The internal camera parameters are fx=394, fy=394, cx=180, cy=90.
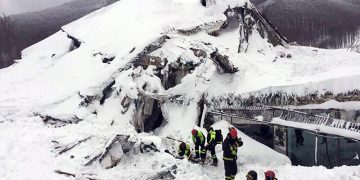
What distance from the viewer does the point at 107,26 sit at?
17.2 metres

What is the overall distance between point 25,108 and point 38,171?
16.6 ft

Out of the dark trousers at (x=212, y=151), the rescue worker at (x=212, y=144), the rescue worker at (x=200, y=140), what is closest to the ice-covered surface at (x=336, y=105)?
the rescue worker at (x=212, y=144)

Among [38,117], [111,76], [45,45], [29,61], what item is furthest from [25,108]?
[45,45]

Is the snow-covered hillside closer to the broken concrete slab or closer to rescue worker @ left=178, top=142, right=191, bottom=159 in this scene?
the broken concrete slab

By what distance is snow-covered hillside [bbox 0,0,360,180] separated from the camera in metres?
9.13

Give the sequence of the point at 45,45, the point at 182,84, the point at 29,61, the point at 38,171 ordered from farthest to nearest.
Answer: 1. the point at 45,45
2. the point at 29,61
3. the point at 182,84
4. the point at 38,171

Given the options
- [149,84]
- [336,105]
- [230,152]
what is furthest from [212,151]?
[149,84]

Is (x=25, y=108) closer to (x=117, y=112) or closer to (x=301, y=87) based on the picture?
(x=117, y=112)

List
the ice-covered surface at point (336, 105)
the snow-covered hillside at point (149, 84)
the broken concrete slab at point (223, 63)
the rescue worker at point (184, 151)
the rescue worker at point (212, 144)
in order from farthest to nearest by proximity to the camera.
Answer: the broken concrete slab at point (223, 63) → the rescue worker at point (184, 151) → the rescue worker at point (212, 144) → the snow-covered hillside at point (149, 84) → the ice-covered surface at point (336, 105)

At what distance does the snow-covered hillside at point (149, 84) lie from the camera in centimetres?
913

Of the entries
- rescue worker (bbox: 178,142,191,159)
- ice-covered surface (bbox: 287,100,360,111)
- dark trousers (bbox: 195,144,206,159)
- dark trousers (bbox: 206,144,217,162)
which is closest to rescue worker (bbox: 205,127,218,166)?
Result: dark trousers (bbox: 206,144,217,162)

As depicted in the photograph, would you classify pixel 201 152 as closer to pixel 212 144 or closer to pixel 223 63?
pixel 212 144

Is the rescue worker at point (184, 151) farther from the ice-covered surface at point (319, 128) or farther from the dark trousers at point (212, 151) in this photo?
the ice-covered surface at point (319, 128)

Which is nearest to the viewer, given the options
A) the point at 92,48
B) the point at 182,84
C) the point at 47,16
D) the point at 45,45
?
the point at 182,84
